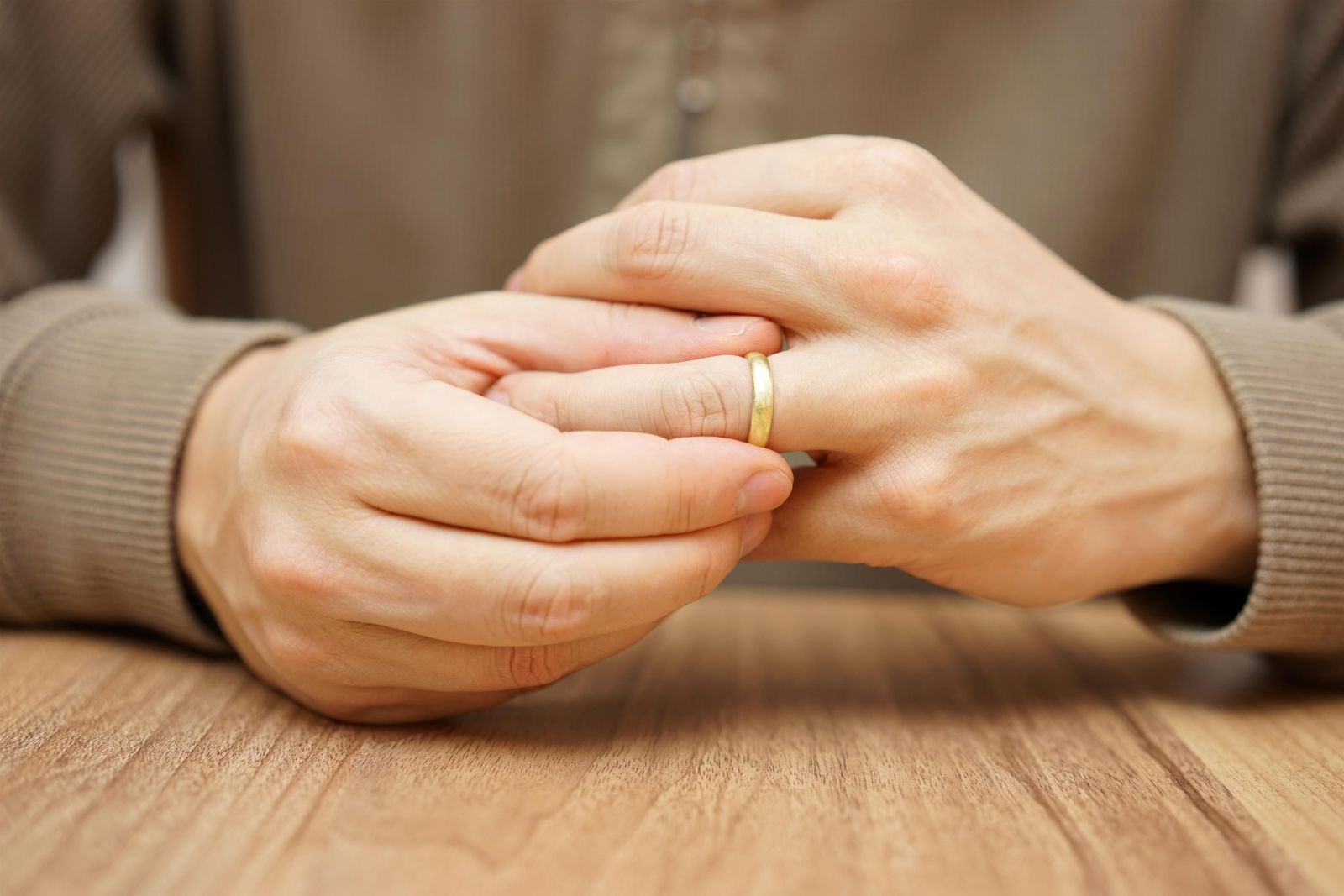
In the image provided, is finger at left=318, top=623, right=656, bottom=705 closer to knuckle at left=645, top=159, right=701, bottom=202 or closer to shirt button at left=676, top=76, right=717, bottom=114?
knuckle at left=645, top=159, right=701, bottom=202

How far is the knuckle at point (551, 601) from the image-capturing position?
0.40 meters

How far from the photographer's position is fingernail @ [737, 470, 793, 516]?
0.43 m

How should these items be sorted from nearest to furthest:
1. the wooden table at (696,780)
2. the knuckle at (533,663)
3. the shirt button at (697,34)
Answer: the wooden table at (696,780) < the knuckle at (533,663) < the shirt button at (697,34)

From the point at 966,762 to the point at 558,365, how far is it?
27 centimetres

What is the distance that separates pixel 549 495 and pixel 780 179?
21 cm

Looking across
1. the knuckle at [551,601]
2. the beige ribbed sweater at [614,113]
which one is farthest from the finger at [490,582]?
the beige ribbed sweater at [614,113]

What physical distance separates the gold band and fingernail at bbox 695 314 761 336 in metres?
0.03

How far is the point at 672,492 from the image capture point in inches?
16.2

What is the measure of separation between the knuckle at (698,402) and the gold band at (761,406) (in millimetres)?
11

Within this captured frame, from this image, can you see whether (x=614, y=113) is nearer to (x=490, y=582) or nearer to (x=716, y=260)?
(x=716, y=260)

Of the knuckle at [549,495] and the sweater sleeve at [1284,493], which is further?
the sweater sleeve at [1284,493]

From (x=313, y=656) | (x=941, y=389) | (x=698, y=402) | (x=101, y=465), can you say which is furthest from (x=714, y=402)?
(x=101, y=465)

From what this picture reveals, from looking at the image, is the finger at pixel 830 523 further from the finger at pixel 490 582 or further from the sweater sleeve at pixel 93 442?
the sweater sleeve at pixel 93 442

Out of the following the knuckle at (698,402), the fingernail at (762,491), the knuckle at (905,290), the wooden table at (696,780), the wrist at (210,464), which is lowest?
the wooden table at (696,780)
